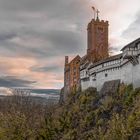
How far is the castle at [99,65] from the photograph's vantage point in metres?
64.0

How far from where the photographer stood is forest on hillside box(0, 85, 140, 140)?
54.0 meters

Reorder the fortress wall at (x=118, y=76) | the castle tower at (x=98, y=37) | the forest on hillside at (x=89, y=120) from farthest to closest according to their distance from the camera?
the castle tower at (x=98, y=37) < the fortress wall at (x=118, y=76) < the forest on hillside at (x=89, y=120)

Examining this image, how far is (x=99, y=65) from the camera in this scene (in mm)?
78062

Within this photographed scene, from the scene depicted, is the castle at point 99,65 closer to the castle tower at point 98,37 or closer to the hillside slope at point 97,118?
the castle tower at point 98,37

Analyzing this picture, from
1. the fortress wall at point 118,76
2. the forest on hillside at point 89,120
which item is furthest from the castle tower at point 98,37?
the forest on hillside at point 89,120

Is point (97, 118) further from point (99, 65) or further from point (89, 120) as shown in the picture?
point (99, 65)

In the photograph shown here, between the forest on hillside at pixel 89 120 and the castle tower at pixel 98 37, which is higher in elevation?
the castle tower at pixel 98 37

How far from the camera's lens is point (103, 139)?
2163 inches

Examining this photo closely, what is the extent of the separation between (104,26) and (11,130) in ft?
146

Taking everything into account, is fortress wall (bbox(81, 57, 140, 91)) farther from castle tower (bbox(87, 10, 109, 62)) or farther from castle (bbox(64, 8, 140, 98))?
castle tower (bbox(87, 10, 109, 62))

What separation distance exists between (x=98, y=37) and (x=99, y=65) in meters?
23.5

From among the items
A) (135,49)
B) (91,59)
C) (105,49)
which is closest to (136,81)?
(135,49)

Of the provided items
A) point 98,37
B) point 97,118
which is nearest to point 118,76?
point 97,118

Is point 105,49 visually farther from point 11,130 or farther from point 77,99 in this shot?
point 11,130
